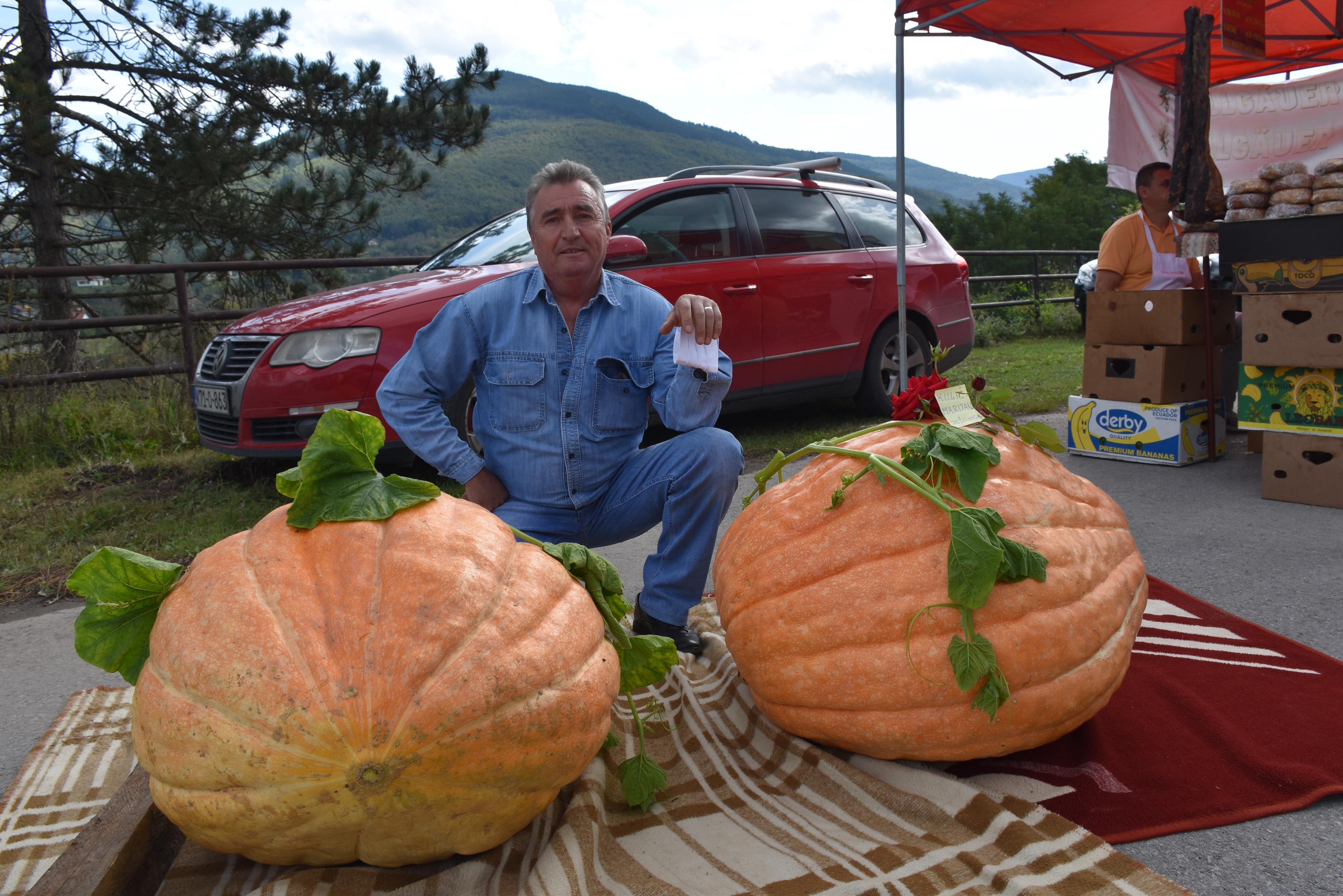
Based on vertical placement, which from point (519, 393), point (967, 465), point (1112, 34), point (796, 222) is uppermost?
point (1112, 34)

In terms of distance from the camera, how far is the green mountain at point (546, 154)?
162ft

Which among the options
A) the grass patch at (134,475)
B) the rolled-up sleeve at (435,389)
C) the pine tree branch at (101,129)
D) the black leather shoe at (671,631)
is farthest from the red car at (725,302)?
the pine tree branch at (101,129)

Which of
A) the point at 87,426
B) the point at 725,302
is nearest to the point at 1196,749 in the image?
the point at 725,302

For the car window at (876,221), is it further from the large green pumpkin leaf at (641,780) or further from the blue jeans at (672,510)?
the large green pumpkin leaf at (641,780)

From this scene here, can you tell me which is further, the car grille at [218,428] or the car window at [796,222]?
the car window at [796,222]

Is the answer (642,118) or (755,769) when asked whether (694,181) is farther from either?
(642,118)

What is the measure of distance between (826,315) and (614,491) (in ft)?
13.8

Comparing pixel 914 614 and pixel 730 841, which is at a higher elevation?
pixel 914 614

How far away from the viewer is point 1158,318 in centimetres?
554

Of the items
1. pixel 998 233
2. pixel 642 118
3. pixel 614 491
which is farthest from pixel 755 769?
pixel 642 118

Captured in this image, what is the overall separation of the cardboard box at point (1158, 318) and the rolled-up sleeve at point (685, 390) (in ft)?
12.4

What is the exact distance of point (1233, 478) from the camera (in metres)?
5.22

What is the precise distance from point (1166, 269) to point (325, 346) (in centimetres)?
551

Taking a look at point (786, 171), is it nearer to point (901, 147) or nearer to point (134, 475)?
point (901, 147)
